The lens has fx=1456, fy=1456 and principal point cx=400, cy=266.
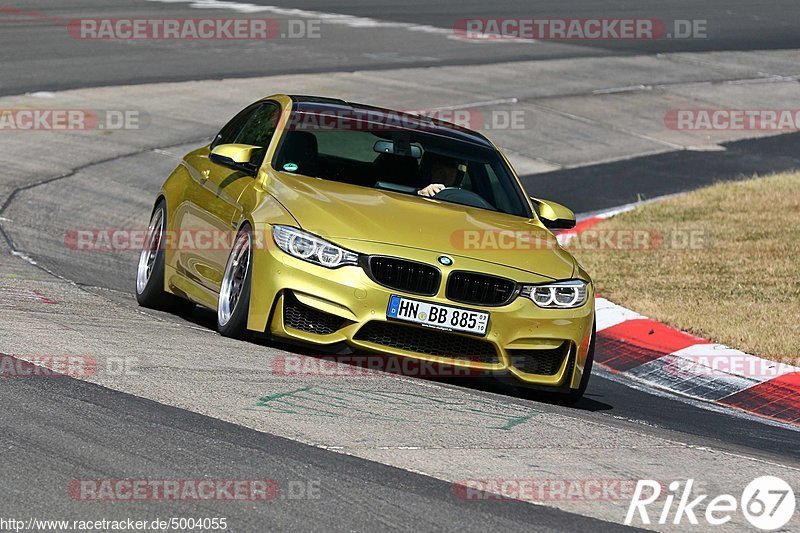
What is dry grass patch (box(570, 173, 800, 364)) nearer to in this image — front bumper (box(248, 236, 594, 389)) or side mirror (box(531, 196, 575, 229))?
side mirror (box(531, 196, 575, 229))

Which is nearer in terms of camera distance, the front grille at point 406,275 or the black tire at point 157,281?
the front grille at point 406,275

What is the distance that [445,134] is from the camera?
962cm

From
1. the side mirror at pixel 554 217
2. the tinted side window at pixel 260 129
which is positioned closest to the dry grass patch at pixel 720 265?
the side mirror at pixel 554 217

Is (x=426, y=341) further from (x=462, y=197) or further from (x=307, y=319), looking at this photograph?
(x=462, y=197)

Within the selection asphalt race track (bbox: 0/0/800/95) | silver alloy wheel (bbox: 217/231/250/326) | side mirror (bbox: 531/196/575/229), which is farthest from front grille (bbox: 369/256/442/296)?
asphalt race track (bbox: 0/0/800/95)

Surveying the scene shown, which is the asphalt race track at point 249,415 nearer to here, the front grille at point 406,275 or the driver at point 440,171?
the front grille at point 406,275

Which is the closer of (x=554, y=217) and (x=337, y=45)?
(x=554, y=217)

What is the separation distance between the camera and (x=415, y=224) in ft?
26.9

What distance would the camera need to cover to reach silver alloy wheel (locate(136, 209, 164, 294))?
9.91 m

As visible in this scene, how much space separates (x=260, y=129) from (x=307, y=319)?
215cm

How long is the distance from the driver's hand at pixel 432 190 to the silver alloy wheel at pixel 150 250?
76.2 inches

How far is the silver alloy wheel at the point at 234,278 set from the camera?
822cm

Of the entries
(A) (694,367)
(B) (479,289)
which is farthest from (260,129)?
(A) (694,367)

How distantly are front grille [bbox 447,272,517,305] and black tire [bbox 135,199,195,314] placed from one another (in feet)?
8.44
